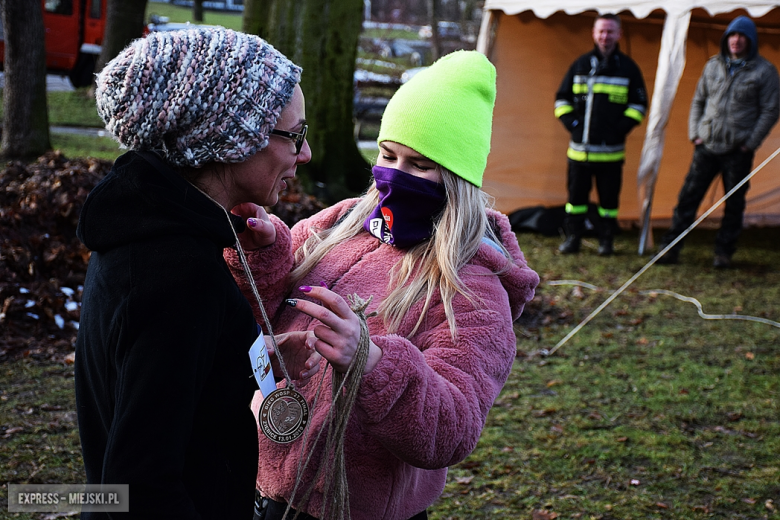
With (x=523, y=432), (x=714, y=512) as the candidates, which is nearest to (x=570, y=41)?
(x=523, y=432)

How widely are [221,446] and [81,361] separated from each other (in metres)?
0.34

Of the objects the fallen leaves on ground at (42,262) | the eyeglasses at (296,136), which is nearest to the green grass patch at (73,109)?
the fallen leaves on ground at (42,262)

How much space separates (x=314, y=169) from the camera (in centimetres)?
839

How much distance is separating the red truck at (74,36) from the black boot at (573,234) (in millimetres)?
13984

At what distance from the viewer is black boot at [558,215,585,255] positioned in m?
8.72

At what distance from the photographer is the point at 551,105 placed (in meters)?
10.1

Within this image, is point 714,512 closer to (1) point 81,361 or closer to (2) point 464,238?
(2) point 464,238

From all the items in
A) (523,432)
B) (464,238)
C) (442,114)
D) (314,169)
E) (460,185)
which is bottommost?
(523,432)

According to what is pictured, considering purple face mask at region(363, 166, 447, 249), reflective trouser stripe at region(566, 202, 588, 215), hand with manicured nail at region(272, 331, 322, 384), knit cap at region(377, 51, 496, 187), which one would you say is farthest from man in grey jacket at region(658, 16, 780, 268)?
hand with manicured nail at region(272, 331, 322, 384)

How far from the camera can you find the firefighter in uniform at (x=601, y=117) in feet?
26.8

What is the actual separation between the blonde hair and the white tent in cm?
736

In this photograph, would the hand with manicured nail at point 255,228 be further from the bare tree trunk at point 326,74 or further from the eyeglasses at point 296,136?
the bare tree trunk at point 326,74

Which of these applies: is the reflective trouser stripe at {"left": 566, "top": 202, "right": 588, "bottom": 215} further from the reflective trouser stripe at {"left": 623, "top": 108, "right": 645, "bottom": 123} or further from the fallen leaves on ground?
the fallen leaves on ground

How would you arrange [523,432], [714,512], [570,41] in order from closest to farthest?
[714,512], [523,432], [570,41]
